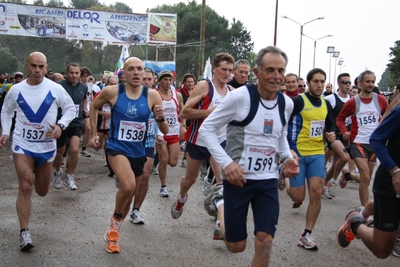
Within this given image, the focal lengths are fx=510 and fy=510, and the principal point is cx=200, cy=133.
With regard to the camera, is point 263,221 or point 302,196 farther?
point 302,196

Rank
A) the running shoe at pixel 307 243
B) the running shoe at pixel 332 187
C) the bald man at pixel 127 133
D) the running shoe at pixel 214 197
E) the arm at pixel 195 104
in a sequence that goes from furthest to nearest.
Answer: the running shoe at pixel 332 187 → the arm at pixel 195 104 → the running shoe at pixel 307 243 → the bald man at pixel 127 133 → the running shoe at pixel 214 197

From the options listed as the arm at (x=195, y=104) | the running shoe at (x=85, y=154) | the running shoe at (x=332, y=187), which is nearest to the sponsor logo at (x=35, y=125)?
the arm at (x=195, y=104)

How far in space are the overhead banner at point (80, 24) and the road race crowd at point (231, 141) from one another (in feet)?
70.1

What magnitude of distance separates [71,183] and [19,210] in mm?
3703

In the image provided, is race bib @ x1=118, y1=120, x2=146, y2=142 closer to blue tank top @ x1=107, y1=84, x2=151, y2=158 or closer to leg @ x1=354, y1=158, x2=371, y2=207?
blue tank top @ x1=107, y1=84, x2=151, y2=158

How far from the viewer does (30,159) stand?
6023 millimetres

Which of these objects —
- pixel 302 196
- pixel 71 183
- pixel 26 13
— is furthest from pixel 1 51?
pixel 302 196

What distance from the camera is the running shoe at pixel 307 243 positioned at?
617cm

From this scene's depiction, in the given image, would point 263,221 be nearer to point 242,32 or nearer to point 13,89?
point 13,89

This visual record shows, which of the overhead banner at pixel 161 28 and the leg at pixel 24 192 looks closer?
the leg at pixel 24 192

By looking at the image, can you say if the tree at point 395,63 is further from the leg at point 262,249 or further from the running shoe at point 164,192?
the leg at point 262,249

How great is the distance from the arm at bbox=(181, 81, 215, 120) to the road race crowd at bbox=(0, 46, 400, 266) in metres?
0.01

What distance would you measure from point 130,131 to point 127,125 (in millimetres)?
78

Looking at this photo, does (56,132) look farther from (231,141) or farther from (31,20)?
(31,20)
